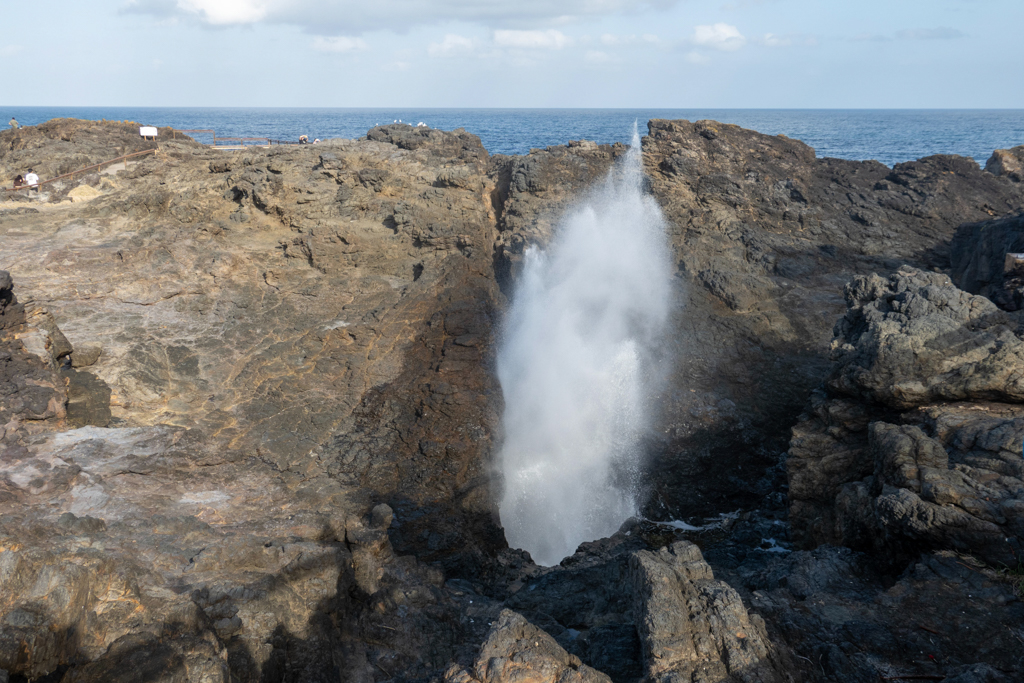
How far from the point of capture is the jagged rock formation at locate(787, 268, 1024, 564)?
6746 millimetres

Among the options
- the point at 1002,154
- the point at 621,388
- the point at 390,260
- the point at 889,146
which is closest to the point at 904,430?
the point at 621,388

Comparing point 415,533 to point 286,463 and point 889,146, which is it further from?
point 889,146

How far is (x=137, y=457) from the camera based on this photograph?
8.99 meters

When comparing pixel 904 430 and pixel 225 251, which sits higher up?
pixel 225 251

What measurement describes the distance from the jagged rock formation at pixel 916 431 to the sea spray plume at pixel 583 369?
3.66 metres

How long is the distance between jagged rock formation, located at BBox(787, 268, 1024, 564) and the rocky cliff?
4 cm

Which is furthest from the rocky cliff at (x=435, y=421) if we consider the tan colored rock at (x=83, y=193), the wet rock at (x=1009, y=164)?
the wet rock at (x=1009, y=164)

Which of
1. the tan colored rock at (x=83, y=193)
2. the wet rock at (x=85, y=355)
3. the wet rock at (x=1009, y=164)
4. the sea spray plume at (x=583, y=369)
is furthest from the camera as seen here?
the wet rock at (x=1009, y=164)

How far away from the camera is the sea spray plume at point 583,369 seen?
11867 mm

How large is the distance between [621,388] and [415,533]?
5860 mm

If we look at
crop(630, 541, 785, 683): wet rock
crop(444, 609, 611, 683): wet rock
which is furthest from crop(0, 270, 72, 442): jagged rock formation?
crop(630, 541, 785, 683): wet rock

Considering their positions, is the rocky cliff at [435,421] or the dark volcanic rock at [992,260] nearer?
the rocky cliff at [435,421]

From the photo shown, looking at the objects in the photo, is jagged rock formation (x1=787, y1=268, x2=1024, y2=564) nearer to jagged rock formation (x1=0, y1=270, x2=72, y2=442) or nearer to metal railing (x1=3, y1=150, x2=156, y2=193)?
jagged rock formation (x1=0, y1=270, x2=72, y2=442)

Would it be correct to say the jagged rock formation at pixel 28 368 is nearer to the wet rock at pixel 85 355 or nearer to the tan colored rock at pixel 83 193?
the wet rock at pixel 85 355
